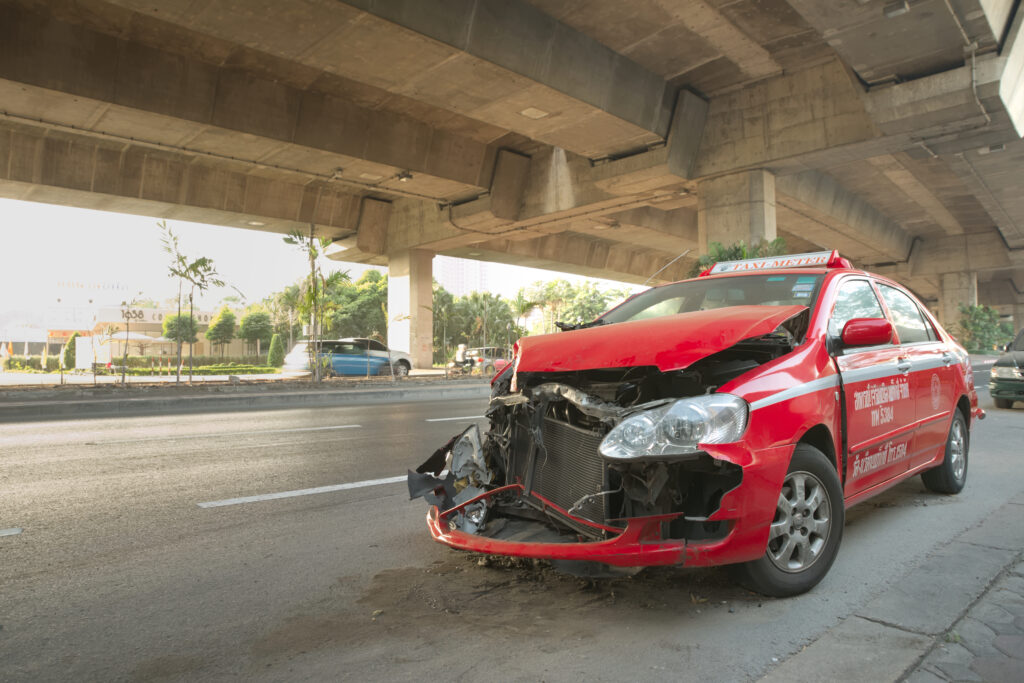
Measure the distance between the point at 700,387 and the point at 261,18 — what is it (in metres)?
10.3

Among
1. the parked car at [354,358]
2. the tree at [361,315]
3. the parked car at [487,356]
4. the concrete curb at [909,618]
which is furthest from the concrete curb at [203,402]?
the tree at [361,315]

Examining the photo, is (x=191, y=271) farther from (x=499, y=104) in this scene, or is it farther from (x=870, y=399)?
(x=870, y=399)

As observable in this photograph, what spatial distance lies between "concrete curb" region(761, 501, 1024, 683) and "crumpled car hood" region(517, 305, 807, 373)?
126 centimetres

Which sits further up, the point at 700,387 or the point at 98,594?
the point at 700,387

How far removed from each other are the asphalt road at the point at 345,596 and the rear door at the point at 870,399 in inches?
18.8

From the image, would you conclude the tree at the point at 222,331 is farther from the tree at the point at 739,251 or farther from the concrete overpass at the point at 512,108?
the tree at the point at 739,251

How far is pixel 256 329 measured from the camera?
62.7m

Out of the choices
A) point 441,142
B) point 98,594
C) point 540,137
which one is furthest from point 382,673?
point 441,142

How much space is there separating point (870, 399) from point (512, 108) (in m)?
11.9

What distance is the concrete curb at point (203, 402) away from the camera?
12305 mm

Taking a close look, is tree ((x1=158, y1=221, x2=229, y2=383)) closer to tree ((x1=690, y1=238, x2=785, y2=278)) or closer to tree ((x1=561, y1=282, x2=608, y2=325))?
tree ((x1=690, y1=238, x2=785, y2=278))

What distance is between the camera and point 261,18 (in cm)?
1061

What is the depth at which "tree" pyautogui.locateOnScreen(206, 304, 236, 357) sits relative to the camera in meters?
58.4

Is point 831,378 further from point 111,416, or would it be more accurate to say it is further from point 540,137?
point 540,137
